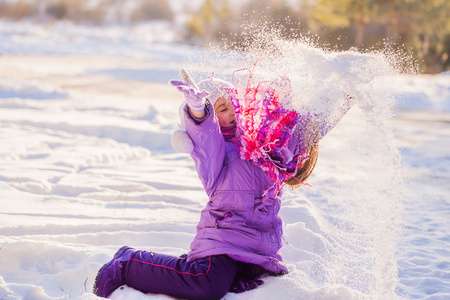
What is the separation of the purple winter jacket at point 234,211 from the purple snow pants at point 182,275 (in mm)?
61

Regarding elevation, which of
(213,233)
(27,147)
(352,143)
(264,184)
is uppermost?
(352,143)

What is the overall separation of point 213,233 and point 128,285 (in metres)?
0.44

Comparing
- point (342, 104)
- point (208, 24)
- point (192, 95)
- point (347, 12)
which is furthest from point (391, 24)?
point (192, 95)

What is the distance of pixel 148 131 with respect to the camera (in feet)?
20.4

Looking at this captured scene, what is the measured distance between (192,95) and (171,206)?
1.80m

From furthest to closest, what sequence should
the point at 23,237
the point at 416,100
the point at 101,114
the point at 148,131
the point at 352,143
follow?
the point at 416,100 → the point at 101,114 → the point at 148,131 → the point at 23,237 → the point at 352,143

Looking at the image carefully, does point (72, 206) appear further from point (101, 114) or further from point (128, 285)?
point (101, 114)

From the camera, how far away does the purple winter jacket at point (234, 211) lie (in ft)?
7.43

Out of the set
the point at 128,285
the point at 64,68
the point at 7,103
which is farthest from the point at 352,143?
the point at 64,68

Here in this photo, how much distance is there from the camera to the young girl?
2.20 meters

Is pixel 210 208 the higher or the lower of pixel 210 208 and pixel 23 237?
the higher

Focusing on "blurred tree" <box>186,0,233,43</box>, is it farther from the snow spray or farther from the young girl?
the young girl

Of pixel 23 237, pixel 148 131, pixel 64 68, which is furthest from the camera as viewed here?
pixel 64 68

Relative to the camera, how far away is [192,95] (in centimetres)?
203
